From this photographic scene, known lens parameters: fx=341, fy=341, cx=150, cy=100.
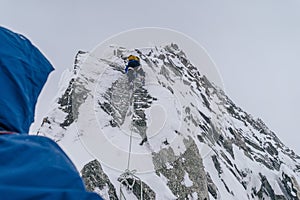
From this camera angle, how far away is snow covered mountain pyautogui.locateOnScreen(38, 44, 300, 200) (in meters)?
6.74

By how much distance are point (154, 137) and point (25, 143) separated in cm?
603

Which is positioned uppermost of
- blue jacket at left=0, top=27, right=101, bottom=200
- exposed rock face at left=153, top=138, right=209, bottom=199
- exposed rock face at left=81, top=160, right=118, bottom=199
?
blue jacket at left=0, top=27, right=101, bottom=200

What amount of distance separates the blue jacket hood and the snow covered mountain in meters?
3.61

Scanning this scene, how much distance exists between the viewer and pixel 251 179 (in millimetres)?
20844

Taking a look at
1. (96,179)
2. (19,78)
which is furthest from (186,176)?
(19,78)

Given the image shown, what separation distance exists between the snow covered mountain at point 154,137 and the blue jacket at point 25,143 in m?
3.63

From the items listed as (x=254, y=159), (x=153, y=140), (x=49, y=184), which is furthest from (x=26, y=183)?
Result: (x=254, y=159)

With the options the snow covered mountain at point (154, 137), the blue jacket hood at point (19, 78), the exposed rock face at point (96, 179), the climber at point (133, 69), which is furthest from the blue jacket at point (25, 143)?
the exposed rock face at point (96, 179)

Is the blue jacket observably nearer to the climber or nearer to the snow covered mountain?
the snow covered mountain

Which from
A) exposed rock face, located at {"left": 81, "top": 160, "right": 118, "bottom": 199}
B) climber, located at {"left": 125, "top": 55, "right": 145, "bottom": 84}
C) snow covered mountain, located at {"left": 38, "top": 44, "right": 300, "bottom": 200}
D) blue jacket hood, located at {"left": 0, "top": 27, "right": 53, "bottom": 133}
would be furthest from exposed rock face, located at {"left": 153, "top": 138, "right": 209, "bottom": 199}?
blue jacket hood, located at {"left": 0, "top": 27, "right": 53, "bottom": 133}

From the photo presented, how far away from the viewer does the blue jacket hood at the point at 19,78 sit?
101 cm

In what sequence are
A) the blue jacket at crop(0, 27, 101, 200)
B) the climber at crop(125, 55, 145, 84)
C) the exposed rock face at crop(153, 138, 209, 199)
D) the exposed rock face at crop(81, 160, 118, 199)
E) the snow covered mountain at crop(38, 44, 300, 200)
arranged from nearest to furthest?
the blue jacket at crop(0, 27, 101, 200) < the snow covered mountain at crop(38, 44, 300, 200) < the climber at crop(125, 55, 145, 84) < the exposed rock face at crop(81, 160, 118, 199) < the exposed rock face at crop(153, 138, 209, 199)

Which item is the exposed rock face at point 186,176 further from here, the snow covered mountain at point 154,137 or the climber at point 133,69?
the climber at point 133,69

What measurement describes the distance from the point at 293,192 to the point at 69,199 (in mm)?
20962
